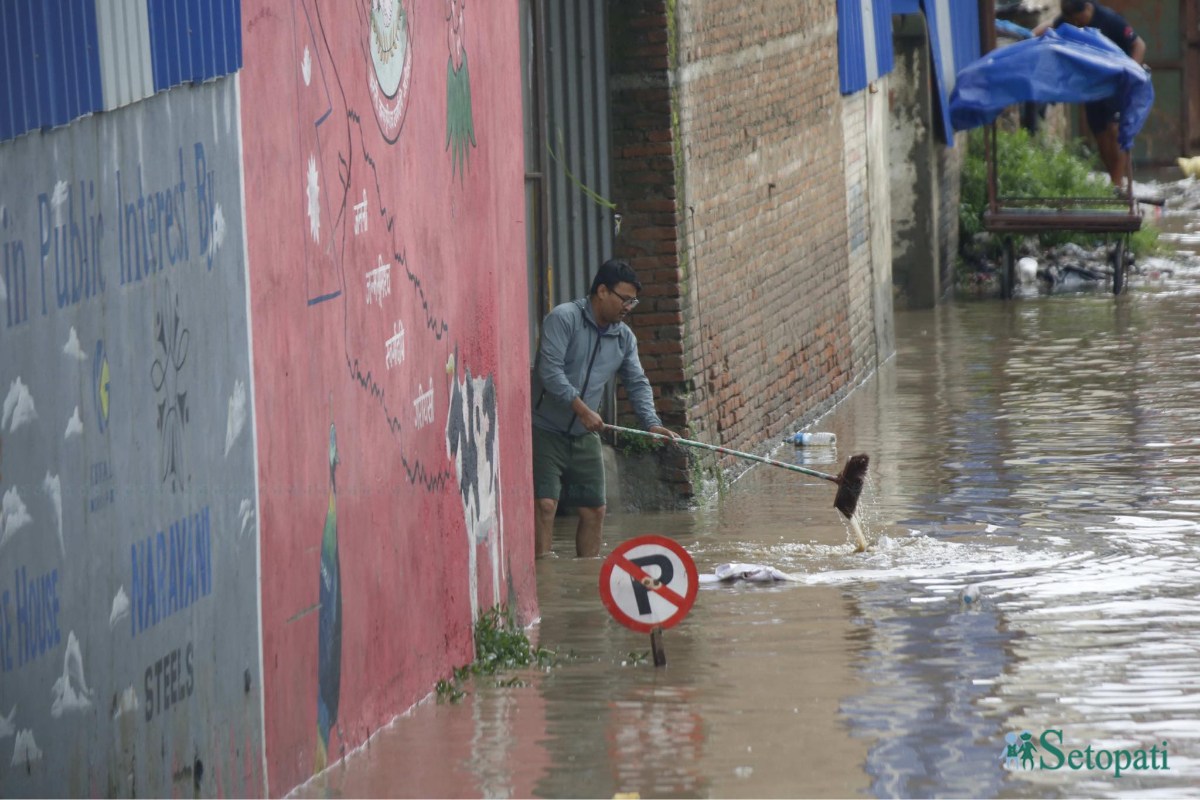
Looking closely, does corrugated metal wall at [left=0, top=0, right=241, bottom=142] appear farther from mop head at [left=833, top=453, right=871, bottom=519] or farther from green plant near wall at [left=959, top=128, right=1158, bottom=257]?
green plant near wall at [left=959, top=128, right=1158, bottom=257]

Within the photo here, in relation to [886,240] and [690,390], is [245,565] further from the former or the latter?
[886,240]

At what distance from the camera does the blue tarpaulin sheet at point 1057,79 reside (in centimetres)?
2073

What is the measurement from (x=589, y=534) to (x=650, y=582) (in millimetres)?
2832

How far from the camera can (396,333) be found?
7.57 meters

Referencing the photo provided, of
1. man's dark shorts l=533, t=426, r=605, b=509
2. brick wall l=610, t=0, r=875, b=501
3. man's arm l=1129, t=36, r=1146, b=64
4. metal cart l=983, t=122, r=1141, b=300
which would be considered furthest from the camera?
man's arm l=1129, t=36, r=1146, b=64

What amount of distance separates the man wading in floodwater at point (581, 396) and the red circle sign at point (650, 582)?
2363 mm

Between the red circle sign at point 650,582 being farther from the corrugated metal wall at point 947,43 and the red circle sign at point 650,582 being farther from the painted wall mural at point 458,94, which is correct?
the corrugated metal wall at point 947,43

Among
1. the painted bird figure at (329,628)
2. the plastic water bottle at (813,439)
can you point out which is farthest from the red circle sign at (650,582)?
Result: the plastic water bottle at (813,439)

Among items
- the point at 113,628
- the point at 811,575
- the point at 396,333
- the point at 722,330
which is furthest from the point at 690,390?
the point at 113,628

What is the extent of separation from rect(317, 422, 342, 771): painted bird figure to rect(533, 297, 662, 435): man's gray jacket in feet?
12.2

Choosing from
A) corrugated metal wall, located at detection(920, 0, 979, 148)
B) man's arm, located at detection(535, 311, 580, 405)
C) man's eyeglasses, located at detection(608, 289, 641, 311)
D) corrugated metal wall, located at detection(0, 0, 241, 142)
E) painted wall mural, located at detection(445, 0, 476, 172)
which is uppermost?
corrugated metal wall, located at detection(0, 0, 241, 142)

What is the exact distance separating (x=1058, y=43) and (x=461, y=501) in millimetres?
14132

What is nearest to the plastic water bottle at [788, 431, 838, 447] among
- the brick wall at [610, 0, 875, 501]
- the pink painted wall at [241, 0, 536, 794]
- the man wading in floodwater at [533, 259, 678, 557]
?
the brick wall at [610, 0, 875, 501]

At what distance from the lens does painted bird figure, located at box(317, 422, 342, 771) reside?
21.8 ft
